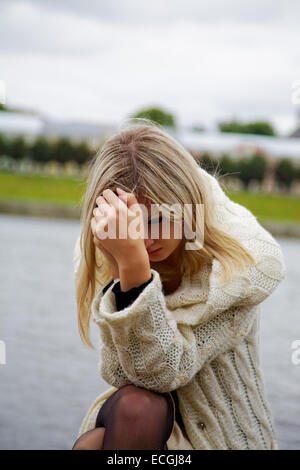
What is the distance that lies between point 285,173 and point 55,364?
34470mm

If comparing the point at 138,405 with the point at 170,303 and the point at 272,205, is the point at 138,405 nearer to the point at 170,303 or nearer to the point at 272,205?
the point at 170,303

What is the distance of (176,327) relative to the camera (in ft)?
5.10

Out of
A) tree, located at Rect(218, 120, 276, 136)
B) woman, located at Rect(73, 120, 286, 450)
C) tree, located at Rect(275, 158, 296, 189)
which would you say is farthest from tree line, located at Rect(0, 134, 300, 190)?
tree, located at Rect(218, 120, 276, 136)

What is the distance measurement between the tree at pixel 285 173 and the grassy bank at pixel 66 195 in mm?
6945

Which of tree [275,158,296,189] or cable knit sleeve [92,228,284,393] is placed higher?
cable knit sleeve [92,228,284,393]

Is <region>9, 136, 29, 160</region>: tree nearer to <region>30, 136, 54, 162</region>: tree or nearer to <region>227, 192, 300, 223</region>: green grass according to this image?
<region>30, 136, 54, 162</region>: tree

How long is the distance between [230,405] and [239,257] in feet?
1.24

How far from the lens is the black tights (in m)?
1.46

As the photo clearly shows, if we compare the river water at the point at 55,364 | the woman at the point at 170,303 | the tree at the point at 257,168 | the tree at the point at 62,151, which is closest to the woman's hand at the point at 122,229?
the woman at the point at 170,303

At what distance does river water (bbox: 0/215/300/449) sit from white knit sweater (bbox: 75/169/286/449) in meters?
0.73

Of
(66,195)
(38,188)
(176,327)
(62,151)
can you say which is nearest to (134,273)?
(176,327)
